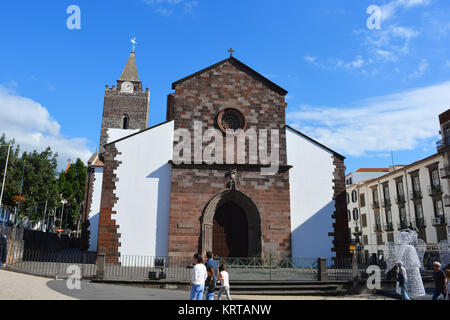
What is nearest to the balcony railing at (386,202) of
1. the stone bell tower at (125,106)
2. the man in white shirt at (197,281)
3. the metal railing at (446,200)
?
the metal railing at (446,200)

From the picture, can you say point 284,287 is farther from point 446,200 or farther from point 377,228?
point 377,228

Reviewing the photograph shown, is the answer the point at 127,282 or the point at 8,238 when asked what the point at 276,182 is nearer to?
the point at 127,282

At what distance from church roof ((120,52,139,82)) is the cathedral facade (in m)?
32.5

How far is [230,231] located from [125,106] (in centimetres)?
3421

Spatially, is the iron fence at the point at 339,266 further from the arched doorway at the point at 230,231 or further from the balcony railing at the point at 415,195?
the balcony railing at the point at 415,195

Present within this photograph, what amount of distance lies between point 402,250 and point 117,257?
1368 cm

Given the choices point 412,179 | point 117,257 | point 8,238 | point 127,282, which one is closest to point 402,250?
point 127,282

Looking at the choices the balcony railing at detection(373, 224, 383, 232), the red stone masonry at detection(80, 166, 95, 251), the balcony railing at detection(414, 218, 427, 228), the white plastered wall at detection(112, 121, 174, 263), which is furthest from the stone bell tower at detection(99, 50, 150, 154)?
the balcony railing at detection(414, 218, 427, 228)

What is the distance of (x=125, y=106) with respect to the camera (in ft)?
158

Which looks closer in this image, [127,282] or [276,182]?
[127,282]

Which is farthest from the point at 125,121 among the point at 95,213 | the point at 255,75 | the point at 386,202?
the point at 386,202

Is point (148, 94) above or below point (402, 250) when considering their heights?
above
